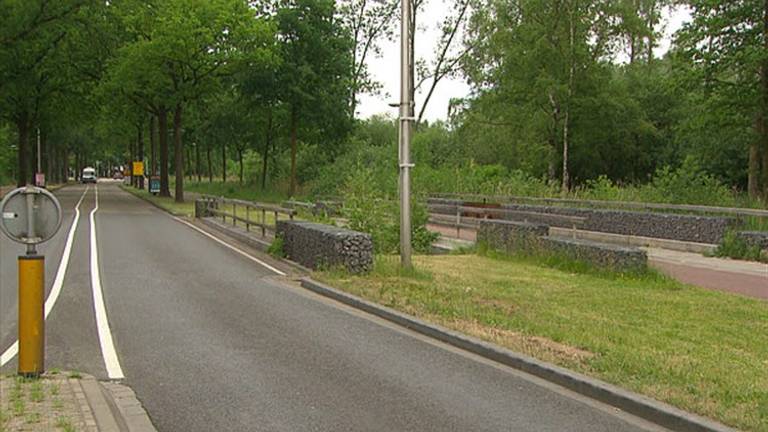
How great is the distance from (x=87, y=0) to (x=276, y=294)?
30.4 metres

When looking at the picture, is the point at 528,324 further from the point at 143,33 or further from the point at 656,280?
the point at 143,33

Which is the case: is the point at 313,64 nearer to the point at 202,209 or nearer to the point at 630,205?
the point at 202,209

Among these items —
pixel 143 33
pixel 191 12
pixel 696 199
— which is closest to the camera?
pixel 696 199

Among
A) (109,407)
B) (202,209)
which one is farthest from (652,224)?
(202,209)

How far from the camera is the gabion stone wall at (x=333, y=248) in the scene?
13188 millimetres

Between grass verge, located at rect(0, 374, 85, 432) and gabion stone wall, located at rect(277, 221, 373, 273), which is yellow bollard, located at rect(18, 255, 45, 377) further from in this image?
gabion stone wall, located at rect(277, 221, 373, 273)

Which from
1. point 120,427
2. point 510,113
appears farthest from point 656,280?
point 510,113

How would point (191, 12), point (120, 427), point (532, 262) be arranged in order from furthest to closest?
point (191, 12) < point (532, 262) < point (120, 427)

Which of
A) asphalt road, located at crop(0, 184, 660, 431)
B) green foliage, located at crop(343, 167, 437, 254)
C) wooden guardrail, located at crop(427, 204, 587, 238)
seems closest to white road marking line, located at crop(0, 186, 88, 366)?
asphalt road, located at crop(0, 184, 660, 431)

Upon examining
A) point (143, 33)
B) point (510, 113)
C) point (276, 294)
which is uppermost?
point (143, 33)

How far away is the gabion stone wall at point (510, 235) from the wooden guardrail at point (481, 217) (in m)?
2.44

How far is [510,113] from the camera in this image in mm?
40438

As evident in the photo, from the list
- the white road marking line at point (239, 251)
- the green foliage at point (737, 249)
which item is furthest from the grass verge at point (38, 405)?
the green foliage at point (737, 249)

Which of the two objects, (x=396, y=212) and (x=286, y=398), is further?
(x=396, y=212)
